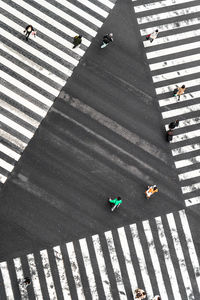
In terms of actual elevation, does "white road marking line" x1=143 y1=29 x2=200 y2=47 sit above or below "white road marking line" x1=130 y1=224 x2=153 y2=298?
above

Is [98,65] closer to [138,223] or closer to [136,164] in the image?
[136,164]

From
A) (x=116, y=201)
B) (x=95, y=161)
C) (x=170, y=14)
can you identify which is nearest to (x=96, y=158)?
(x=95, y=161)

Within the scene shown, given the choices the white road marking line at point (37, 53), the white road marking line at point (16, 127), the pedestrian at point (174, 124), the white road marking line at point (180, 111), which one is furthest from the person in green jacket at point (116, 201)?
the white road marking line at point (37, 53)

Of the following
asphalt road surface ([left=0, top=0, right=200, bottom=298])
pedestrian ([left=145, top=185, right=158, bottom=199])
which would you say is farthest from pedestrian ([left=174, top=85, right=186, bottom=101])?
pedestrian ([left=145, top=185, right=158, bottom=199])

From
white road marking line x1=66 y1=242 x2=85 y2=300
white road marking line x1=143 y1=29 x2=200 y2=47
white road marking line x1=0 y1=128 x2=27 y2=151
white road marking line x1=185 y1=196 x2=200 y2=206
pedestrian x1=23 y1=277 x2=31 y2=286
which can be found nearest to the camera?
pedestrian x1=23 y1=277 x2=31 y2=286

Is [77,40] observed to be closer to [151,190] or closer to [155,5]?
[155,5]

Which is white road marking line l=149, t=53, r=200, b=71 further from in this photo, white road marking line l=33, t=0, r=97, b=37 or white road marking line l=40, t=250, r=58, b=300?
white road marking line l=40, t=250, r=58, b=300
